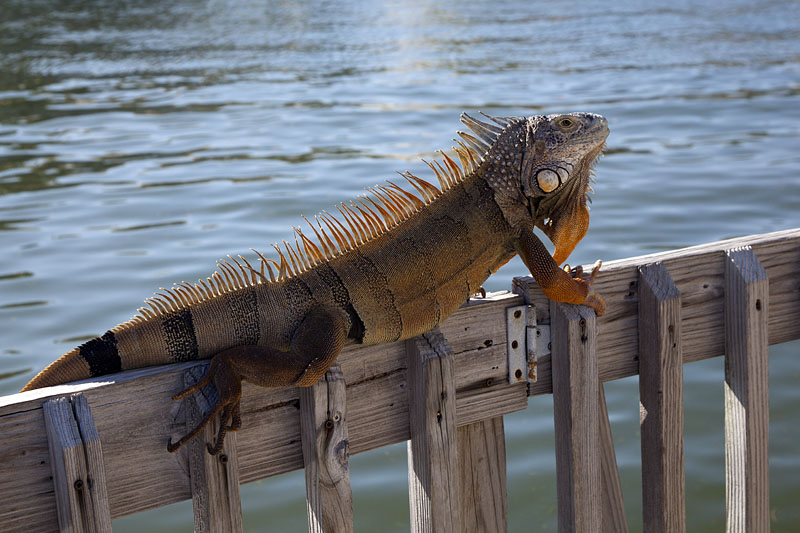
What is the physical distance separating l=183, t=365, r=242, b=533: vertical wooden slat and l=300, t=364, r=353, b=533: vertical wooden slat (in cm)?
20

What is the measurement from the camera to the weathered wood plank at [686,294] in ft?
8.89

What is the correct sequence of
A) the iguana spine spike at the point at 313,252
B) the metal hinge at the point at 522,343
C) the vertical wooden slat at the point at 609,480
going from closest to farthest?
the iguana spine spike at the point at 313,252 → the metal hinge at the point at 522,343 → the vertical wooden slat at the point at 609,480

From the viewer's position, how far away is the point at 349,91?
13.2 m

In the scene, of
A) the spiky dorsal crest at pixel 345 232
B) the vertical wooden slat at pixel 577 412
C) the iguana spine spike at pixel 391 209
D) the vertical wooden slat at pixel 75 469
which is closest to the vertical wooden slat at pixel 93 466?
the vertical wooden slat at pixel 75 469

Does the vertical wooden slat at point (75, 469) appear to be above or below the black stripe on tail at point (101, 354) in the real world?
below

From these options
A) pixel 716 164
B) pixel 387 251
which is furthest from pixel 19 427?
pixel 716 164

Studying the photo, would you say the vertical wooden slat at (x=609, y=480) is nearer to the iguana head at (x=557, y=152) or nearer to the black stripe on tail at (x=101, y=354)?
the iguana head at (x=557, y=152)

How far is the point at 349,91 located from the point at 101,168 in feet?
16.3

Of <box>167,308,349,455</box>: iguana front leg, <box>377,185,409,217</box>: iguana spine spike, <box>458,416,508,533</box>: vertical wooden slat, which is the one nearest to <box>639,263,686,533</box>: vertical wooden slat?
<box>458,416,508,533</box>: vertical wooden slat

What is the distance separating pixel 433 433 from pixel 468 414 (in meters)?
0.23

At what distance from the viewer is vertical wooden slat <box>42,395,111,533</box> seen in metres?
1.92

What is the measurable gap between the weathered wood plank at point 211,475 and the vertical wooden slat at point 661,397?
1.30 meters

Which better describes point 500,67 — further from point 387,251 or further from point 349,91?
point 387,251

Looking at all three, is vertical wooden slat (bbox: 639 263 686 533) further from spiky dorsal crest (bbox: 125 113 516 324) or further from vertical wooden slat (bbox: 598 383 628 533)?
spiky dorsal crest (bbox: 125 113 516 324)
